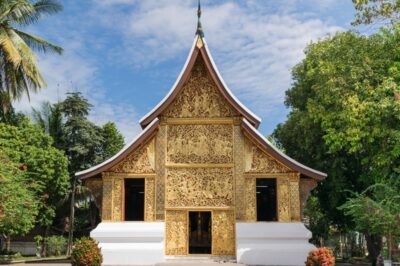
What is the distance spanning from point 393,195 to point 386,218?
107 cm

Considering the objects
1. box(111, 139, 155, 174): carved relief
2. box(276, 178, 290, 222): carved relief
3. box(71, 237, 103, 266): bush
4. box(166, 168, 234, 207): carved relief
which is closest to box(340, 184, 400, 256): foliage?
box(276, 178, 290, 222): carved relief

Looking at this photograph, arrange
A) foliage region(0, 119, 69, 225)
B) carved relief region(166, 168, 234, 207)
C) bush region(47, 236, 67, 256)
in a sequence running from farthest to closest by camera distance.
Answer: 1. bush region(47, 236, 67, 256)
2. foliage region(0, 119, 69, 225)
3. carved relief region(166, 168, 234, 207)

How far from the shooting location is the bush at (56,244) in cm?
2571

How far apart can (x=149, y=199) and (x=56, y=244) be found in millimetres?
15105

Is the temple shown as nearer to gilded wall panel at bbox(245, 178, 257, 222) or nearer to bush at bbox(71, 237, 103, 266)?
gilded wall panel at bbox(245, 178, 257, 222)

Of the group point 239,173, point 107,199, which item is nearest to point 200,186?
point 239,173

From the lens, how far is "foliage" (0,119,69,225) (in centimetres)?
2139

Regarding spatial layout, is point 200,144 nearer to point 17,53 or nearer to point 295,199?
point 295,199

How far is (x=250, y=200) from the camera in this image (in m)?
13.1

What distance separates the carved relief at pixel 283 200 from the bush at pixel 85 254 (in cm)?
544

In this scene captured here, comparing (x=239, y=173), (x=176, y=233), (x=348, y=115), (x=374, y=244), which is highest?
(x=348, y=115)

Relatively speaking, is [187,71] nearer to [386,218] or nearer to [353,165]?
[386,218]

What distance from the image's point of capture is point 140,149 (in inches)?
534

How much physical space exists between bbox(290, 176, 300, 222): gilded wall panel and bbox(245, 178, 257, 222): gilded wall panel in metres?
1.12
